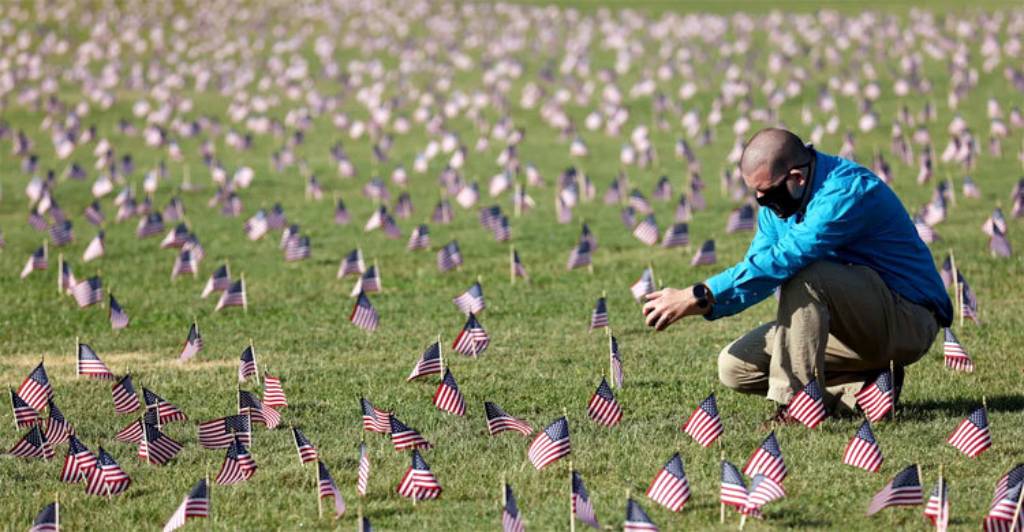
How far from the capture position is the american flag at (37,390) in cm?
942

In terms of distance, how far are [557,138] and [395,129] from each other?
2616 mm

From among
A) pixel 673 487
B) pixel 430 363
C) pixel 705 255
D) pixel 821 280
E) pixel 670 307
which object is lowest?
pixel 705 255

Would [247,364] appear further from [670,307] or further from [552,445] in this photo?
[670,307]

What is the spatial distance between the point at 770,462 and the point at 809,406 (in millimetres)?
1179

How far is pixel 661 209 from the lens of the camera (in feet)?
58.5

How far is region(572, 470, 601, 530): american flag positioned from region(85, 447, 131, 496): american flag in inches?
86.1

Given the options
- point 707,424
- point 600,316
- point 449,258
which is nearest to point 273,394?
point 707,424

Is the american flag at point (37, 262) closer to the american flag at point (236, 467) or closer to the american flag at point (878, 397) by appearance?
the american flag at point (236, 467)

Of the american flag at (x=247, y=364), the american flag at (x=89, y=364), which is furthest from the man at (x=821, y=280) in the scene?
the american flag at (x=89, y=364)

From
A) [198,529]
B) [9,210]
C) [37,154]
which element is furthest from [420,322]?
[37,154]

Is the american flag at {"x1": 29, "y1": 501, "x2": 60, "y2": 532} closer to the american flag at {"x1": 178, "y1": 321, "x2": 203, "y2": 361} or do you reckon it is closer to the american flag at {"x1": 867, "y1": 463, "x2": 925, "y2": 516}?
the american flag at {"x1": 867, "y1": 463, "x2": 925, "y2": 516}

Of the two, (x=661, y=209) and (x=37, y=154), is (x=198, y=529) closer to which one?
(x=661, y=209)

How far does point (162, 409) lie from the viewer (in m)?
9.26

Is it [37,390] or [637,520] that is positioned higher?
[637,520]
